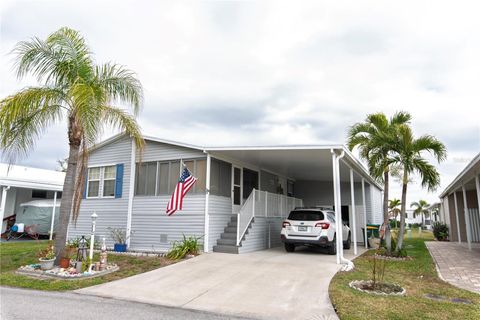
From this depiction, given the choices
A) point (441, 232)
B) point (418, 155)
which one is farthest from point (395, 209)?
point (441, 232)

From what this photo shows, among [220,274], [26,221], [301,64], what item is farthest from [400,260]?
[26,221]

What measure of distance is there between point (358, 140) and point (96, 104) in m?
8.77

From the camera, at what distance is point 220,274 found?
25.9 feet

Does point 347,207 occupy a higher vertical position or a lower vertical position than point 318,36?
lower

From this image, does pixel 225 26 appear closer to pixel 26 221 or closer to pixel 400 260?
pixel 400 260

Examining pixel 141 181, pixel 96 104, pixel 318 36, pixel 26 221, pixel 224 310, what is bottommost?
pixel 224 310

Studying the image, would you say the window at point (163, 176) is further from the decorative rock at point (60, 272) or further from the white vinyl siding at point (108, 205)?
the decorative rock at point (60, 272)

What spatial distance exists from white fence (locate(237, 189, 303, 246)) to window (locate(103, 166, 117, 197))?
5714 mm

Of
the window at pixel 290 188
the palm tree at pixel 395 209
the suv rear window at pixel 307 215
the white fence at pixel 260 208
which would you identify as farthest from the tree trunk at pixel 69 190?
the window at pixel 290 188

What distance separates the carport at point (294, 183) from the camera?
10.5 meters

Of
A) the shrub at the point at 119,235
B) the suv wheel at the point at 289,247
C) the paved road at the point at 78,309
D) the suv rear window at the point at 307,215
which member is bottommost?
the paved road at the point at 78,309

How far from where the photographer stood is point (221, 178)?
12.4 metres

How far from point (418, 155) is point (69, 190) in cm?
1072

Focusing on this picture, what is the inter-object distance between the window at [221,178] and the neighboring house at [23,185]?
34.0ft
